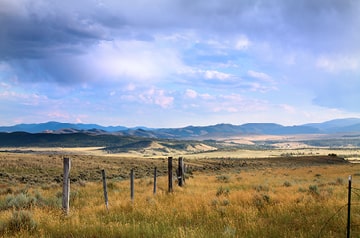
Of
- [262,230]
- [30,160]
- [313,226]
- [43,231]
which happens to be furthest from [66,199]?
[30,160]

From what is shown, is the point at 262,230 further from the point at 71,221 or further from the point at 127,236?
the point at 71,221

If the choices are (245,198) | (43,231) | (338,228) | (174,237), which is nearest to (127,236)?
(174,237)

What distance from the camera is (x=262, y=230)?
8.80 m

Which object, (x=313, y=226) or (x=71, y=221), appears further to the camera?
(x=71, y=221)

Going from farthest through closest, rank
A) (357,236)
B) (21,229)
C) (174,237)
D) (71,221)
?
(71,221) < (21,229) < (357,236) < (174,237)

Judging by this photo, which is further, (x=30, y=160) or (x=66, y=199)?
(x=30, y=160)

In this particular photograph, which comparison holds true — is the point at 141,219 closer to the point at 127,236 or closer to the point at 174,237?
the point at 127,236

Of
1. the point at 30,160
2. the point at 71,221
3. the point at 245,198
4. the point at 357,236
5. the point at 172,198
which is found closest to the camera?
the point at 357,236

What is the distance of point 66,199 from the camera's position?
1245cm

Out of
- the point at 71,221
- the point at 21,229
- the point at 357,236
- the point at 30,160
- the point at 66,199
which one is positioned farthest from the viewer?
the point at 30,160

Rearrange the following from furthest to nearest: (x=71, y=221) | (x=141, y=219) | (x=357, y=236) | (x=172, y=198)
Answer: (x=172, y=198) → (x=141, y=219) → (x=71, y=221) → (x=357, y=236)

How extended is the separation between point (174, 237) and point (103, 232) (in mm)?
2246

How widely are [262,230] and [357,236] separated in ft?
7.27

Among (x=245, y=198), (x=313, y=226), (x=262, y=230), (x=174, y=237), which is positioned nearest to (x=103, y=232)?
(x=174, y=237)
